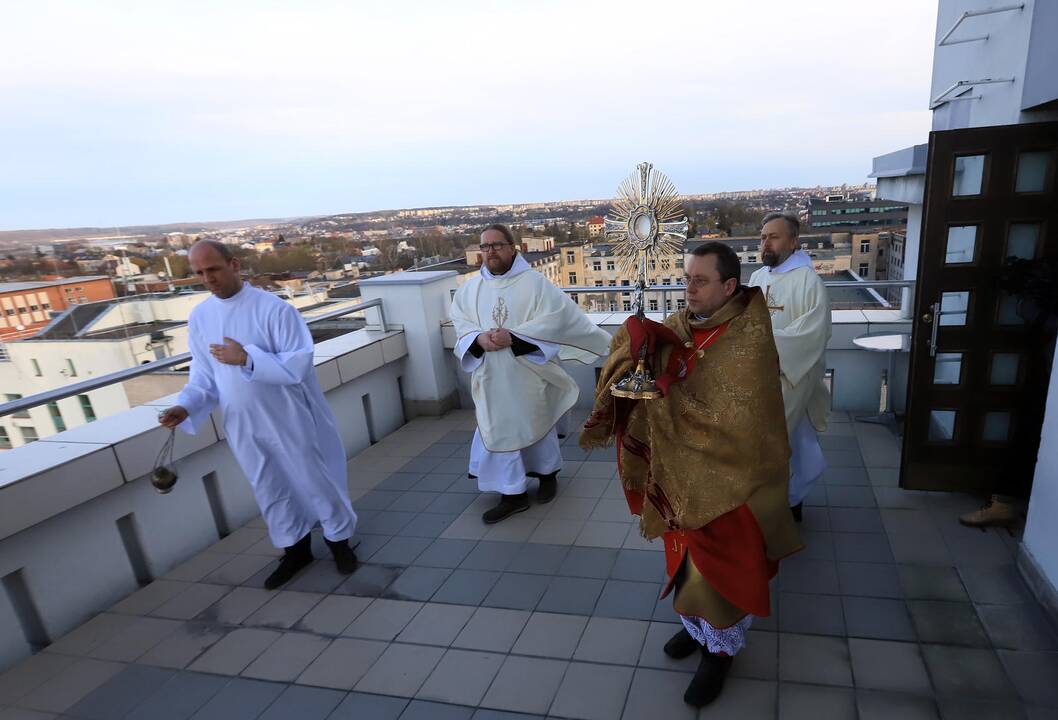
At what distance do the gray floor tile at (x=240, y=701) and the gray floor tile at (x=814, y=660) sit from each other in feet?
7.58

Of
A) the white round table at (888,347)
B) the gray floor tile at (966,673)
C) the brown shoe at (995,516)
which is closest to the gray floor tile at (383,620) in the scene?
the gray floor tile at (966,673)

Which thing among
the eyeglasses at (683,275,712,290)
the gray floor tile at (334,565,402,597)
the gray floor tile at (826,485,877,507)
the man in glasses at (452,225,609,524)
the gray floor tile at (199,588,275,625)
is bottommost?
the gray floor tile at (826,485,877,507)

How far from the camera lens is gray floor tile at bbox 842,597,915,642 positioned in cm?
283

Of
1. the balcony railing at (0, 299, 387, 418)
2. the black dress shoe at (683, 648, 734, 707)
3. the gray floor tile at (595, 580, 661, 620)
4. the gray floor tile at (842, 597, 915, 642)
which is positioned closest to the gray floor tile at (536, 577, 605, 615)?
the gray floor tile at (595, 580, 661, 620)

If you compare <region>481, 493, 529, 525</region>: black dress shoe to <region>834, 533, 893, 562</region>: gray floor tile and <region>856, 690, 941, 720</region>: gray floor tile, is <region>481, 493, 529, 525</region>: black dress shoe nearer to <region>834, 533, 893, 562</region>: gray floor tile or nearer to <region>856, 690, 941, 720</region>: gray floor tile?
<region>834, 533, 893, 562</region>: gray floor tile

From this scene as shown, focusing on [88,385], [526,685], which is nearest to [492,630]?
[526,685]

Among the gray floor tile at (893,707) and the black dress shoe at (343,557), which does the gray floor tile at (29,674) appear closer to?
the black dress shoe at (343,557)

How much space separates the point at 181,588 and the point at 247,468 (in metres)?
0.95

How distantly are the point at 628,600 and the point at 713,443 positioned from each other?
4.66ft

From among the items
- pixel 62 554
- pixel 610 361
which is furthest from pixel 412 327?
pixel 610 361

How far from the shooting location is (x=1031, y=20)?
3.50 metres

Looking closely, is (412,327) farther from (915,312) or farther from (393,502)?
(915,312)

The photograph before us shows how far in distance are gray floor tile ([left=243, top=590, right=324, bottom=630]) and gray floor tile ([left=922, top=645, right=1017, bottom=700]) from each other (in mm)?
3108

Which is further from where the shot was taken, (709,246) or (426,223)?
(426,223)
